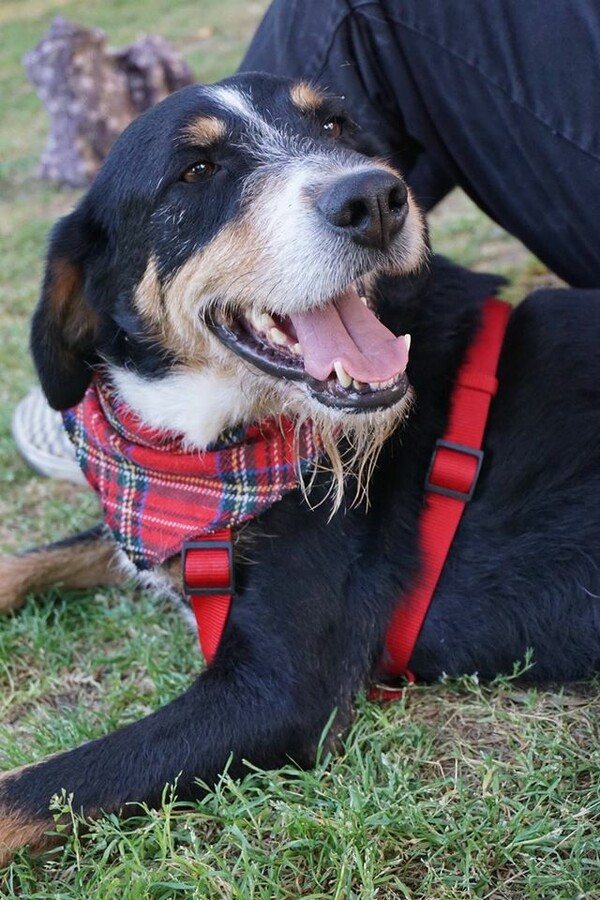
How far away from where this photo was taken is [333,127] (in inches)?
121

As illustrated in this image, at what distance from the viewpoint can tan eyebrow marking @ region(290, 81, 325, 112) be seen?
3004 mm

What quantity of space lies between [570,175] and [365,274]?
0.91 meters

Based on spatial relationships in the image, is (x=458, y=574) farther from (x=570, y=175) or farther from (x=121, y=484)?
(x=570, y=175)

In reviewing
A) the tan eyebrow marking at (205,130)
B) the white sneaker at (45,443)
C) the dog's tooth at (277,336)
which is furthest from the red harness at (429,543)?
the white sneaker at (45,443)

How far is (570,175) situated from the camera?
3.04 meters

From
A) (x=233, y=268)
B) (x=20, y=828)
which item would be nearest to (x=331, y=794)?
(x=20, y=828)

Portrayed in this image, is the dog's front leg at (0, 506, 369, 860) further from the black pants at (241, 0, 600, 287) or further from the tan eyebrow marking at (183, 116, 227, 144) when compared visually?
the black pants at (241, 0, 600, 287)

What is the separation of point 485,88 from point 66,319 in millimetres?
1567

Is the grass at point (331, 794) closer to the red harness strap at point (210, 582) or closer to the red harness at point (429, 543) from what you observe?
the red harness at point (429, 543)

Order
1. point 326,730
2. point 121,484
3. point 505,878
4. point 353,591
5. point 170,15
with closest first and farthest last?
point 505,878 → point 326,730 → point 353,591 → point 121,484 → point 170,15

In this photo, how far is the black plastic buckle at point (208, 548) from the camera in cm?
264

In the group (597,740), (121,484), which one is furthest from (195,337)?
(597,740)

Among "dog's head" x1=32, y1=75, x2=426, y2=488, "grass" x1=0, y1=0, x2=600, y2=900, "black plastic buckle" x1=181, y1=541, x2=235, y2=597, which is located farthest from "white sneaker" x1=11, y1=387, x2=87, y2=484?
"black plastic buckle" x1=181, y1=541, x2=235, y2=597

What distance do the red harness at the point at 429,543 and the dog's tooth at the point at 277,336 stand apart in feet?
1.78
